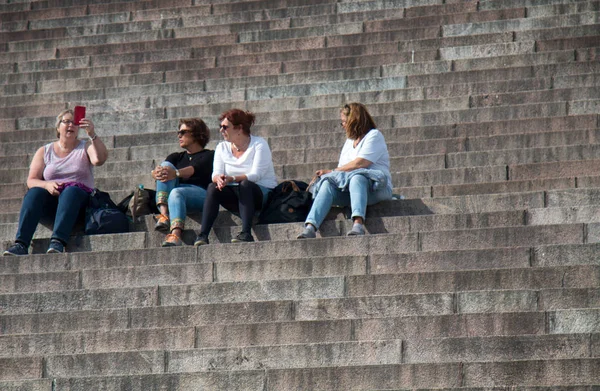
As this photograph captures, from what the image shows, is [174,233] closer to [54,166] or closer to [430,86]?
[54,166]

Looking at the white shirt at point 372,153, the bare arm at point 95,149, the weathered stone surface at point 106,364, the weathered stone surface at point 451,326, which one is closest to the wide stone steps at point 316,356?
the weathered stone surface at point 106,364

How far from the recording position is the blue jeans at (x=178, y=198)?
1006 centimetres

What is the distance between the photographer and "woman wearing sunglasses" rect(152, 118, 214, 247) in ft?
33.0

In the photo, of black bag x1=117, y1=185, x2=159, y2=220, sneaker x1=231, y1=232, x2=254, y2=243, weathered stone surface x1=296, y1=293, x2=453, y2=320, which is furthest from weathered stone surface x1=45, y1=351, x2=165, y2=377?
black bag x1=117, y1=185, x2=159, y2=220

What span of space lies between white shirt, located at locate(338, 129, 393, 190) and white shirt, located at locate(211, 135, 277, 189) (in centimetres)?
56

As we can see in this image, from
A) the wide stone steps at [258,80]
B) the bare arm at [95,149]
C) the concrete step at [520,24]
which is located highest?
the concrete step at [520,24]

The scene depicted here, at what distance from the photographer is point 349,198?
10.1 m

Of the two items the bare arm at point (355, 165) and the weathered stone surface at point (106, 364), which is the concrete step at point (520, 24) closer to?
Answer: the bare arm at point (355, 165)

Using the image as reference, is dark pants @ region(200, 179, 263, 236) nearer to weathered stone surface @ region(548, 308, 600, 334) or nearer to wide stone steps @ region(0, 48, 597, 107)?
weathered stone surface @ region(548, 308, 600, 334)

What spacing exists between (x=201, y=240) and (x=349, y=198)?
1.15 metres

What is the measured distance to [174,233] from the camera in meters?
9.95

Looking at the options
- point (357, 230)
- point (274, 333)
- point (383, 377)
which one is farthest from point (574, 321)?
point (357, 230)

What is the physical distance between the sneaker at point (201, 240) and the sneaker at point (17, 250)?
4.23ft

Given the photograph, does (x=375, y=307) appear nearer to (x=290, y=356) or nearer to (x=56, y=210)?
(x=290, y=356)
